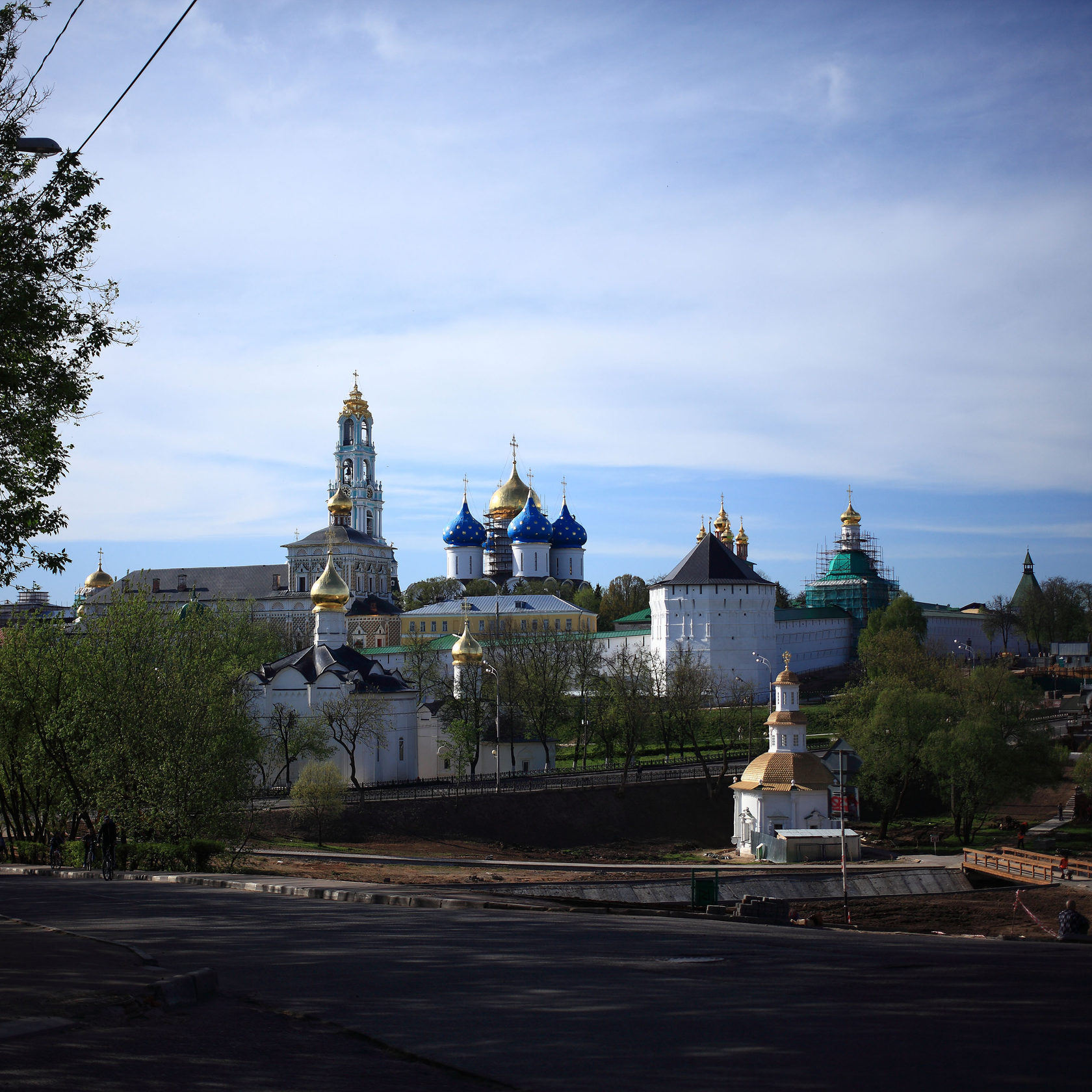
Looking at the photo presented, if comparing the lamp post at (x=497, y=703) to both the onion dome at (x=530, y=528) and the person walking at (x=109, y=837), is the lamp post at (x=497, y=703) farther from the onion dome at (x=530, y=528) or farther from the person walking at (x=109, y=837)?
the onion dome at (x=530, y=528)

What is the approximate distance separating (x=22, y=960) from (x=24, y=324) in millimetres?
6908

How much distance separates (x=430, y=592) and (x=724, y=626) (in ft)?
121

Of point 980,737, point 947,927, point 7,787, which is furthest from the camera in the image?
point 980,737

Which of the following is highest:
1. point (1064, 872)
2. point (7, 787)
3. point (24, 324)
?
point (24, 324)

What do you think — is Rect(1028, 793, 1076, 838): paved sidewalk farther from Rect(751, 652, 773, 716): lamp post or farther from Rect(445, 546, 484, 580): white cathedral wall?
Rect(445, 546, 484, 580): white cathedral wall

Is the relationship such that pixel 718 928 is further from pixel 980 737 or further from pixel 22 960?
pixel 980 737

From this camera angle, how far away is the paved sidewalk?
40062 mm

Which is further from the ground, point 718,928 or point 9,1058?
point 9,1058

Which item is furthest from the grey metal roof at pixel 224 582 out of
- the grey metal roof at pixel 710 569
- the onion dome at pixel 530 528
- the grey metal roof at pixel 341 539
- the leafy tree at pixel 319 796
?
the leafy tree at pixel 319 796

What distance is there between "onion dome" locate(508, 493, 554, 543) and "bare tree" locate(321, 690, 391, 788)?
170 feet

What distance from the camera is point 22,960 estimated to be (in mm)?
9062

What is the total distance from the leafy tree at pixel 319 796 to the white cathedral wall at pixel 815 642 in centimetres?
3494

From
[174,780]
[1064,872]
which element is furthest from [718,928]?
[1064,872]

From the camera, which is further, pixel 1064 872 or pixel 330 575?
pixel 330 575
